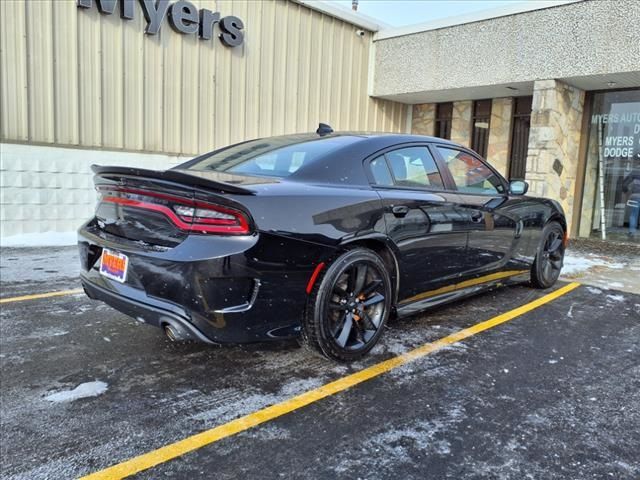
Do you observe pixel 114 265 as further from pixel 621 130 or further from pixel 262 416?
pixel 621 130

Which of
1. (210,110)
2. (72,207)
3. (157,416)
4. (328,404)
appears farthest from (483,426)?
(210,110)

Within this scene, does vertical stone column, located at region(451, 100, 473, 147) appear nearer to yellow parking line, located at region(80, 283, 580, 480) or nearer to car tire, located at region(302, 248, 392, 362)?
yellow parking line, located at region(80, 283, 580, 480)

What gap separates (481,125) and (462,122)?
435 mm

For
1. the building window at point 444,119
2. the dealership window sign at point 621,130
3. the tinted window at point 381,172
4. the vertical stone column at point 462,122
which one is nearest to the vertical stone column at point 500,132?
the vertical stone column at point 462,122

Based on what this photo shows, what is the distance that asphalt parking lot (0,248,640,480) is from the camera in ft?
7.35

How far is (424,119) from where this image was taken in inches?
494

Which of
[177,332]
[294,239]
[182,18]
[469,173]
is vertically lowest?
[177,332]

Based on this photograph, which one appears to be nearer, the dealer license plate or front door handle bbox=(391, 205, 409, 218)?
the dealer license plate

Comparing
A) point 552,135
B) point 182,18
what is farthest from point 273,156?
point 552,135

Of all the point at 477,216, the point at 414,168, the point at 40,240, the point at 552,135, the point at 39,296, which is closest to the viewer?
the point at 414,168

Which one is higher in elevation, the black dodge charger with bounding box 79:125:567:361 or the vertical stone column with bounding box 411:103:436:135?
the vertical stone column with bounding box 411:103:436:135

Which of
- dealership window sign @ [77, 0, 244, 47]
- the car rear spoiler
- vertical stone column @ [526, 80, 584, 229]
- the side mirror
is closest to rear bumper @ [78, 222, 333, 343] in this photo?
the car rear spoiler

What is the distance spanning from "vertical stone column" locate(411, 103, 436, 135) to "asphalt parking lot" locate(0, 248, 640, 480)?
345 inches

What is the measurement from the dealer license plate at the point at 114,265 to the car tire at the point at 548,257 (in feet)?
13.1
